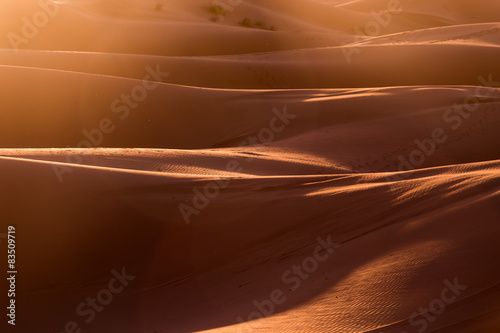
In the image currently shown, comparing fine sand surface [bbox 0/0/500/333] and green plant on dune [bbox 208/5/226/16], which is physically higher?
green plant on dune [bbox 208/5/226/16]

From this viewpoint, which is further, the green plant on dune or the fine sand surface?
the green plant on dune

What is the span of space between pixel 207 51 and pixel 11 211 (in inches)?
618

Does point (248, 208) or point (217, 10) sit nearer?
point (248, 208)

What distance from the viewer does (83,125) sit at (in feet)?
34.4

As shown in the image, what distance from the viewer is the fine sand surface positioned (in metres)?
4.14

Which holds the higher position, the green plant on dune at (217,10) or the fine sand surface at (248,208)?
the green plant on dune at (217,10)

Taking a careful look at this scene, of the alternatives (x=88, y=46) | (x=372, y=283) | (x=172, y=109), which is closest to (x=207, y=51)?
(x=88, y=46)

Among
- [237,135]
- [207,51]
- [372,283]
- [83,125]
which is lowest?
[372,283]

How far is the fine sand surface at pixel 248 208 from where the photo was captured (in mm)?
4137

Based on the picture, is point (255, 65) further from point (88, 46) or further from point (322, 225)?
point (322, 225)

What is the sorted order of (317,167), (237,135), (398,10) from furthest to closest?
(398,10) < (237,135) < (317,167)

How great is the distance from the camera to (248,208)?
559 centimetres

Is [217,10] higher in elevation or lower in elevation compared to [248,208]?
higher

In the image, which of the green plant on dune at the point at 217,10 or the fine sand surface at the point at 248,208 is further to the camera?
the green plant on dune at the point at 217,10
